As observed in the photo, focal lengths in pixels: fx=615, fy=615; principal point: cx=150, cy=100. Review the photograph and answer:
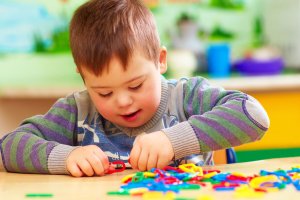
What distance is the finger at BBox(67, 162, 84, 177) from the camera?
1053 millimetres

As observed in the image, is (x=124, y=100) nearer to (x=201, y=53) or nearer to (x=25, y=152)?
(x=25, y=152)

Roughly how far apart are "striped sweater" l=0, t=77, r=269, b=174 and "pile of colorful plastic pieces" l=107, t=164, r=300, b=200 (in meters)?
0.09

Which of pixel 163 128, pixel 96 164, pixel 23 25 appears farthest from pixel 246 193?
pixel 23 25

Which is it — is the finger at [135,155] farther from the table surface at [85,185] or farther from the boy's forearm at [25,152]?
the boy's forearm at [25,152]

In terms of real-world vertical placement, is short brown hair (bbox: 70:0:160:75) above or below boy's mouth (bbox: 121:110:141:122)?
above

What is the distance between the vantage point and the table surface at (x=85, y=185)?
0.84 m

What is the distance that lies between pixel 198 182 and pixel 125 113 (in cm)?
28

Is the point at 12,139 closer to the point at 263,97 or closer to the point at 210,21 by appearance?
the point at 263,97

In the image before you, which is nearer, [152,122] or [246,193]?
[246,193]

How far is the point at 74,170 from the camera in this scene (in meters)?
1.06

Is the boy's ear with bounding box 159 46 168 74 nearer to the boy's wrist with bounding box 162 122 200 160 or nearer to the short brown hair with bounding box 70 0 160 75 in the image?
the short brown hair with bounding box 70 0 160 75

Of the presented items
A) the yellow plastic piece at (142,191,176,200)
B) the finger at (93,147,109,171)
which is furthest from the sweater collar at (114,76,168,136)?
the yellow plastic piece at (142,191,176,200)

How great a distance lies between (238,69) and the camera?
112 inches

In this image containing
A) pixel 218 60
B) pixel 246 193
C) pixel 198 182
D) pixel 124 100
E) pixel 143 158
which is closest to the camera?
pixel 246 193
